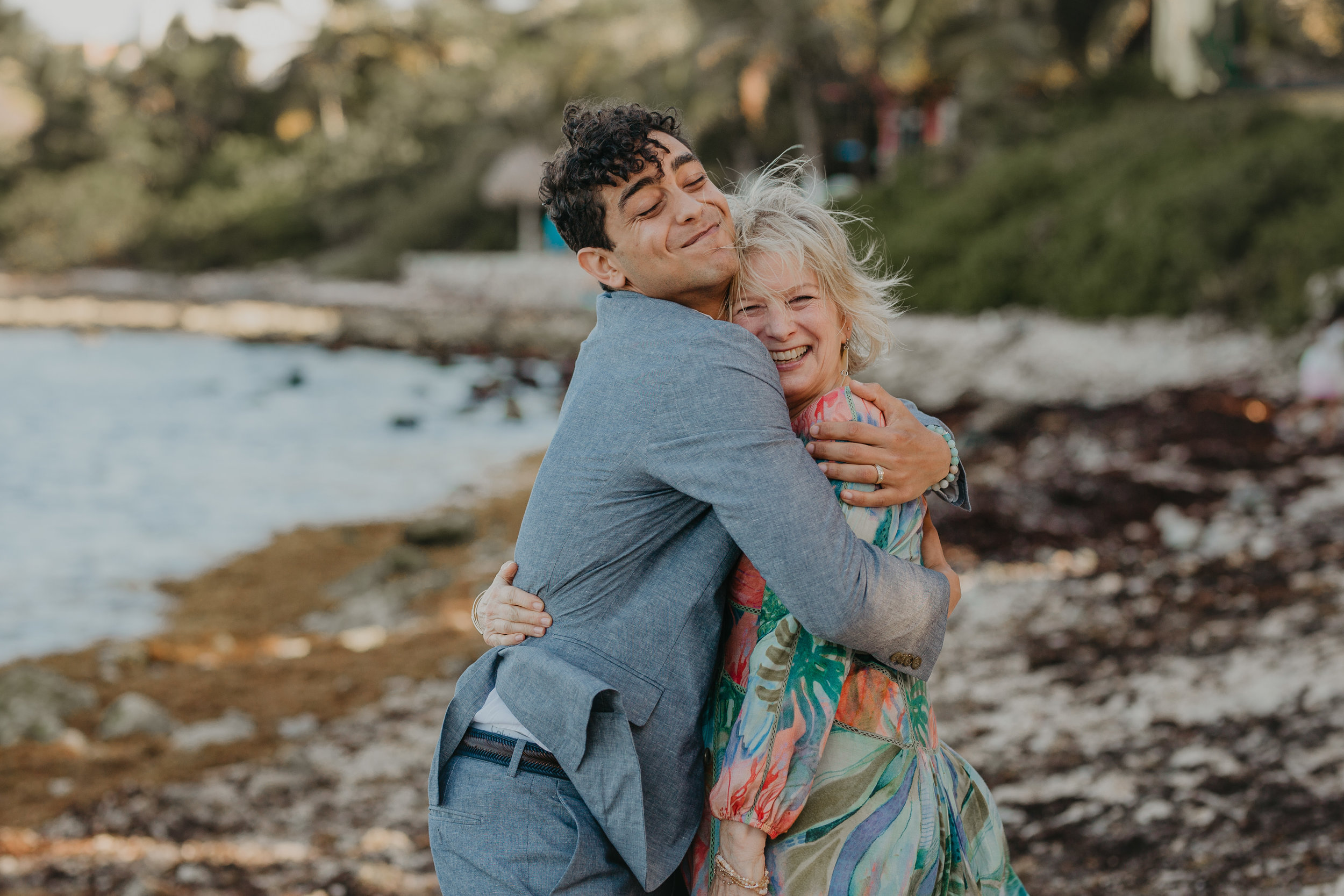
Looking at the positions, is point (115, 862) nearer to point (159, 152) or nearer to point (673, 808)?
point (673, 808)

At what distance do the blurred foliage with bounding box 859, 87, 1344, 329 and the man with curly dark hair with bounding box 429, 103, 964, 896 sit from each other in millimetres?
11162

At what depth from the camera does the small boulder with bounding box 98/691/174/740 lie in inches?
232

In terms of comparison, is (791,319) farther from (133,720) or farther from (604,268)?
(133,720)

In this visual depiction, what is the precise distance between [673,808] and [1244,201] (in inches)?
543

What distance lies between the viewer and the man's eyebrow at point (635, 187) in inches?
66.8

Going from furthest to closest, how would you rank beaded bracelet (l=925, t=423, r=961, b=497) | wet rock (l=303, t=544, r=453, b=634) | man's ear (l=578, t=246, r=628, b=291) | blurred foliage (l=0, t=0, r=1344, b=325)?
blurred foliage (l=0, t=0, r=1344, b=325) → wet rock (l=303, t=544, r=453, b=634) → beaded bracelet (l=925, t=423, r=961, b=497) → man's ear (l=578, t=246, r=628, b=291)

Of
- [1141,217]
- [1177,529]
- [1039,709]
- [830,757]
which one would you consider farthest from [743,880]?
[1141,217]

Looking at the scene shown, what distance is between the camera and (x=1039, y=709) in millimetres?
4996

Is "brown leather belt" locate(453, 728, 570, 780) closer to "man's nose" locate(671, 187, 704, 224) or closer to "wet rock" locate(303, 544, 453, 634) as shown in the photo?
"man's nose" locate(671, 187, 704, 224)

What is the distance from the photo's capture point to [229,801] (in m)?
5.08

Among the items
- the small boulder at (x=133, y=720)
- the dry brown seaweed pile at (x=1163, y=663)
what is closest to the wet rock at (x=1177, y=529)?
the dry brown seaweed pile at (x=1163, y=663)

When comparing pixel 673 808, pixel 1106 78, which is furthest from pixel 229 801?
pixel 1106 78

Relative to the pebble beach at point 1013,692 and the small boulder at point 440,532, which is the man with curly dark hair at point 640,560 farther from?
the small boulder at point 440,532

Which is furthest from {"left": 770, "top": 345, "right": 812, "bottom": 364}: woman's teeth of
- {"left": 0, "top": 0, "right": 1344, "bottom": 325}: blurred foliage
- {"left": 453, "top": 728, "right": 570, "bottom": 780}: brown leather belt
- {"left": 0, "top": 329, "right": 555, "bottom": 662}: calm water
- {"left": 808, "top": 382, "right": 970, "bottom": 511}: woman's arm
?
{"left": 0, "top": 329, "right": 555, "bottom": 662}: calm water
